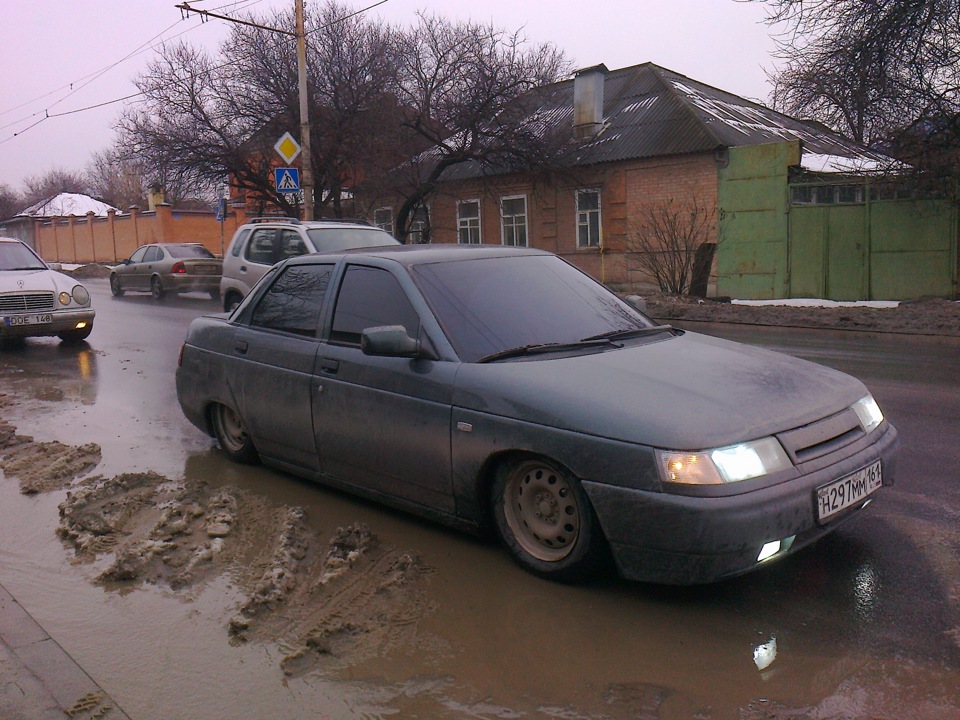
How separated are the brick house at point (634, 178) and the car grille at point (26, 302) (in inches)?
598

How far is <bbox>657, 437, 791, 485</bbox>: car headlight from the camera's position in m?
3.31

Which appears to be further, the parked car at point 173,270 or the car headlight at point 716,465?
the parked car at point 173,270

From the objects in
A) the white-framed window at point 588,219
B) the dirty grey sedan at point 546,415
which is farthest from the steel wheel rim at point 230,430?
the white-framed window at point 588,219

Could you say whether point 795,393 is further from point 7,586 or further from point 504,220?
point 504,220

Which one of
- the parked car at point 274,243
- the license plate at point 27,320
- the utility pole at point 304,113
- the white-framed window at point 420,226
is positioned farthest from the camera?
the white-framed window at point 420,226

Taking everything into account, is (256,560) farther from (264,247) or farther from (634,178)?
(634,178)

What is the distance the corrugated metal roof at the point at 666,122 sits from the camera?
23.8 m

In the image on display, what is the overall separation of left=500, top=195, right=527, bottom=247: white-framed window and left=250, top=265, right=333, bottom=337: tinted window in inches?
936

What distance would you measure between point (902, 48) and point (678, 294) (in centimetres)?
650

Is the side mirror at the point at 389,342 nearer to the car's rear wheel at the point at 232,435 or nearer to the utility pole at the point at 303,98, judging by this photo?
the car's rear wheel at the point at 232,435

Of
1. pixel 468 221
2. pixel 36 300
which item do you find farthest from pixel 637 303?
pixel 468 221

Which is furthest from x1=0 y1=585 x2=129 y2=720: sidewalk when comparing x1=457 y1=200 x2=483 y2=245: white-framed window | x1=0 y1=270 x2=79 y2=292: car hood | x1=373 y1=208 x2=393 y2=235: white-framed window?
x1=373 y1=208 x2=393 y2=235: white-framed window

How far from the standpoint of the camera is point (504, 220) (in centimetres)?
2978

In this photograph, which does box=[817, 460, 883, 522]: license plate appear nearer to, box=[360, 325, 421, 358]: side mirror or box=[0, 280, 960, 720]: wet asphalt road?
box=[0, 280, 960, 720]: wet asphalt road
